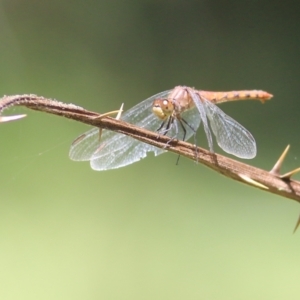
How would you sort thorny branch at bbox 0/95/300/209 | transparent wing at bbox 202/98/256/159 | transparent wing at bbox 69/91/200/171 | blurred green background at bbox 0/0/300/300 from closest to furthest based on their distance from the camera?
thorny branch at bbox 0/95/300/209 < transparent wing at bbox 69/91/200/171 < transparent wing at bbox 202/98/256/159 < blurred green background at bbox 0/0/300/300

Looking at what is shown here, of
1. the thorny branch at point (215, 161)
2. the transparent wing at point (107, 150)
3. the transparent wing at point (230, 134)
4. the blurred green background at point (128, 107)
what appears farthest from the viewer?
the blurred green background at point (128, 107)

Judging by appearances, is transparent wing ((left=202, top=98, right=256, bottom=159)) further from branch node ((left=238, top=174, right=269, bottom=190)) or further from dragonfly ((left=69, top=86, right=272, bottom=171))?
branch node ((left=238, top=174, right=269, bottom=190))

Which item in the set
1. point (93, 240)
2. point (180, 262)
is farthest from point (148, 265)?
point (93, 240)

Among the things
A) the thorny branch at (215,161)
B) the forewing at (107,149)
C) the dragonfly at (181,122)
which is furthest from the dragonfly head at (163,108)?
the thorny branch at (215,161)

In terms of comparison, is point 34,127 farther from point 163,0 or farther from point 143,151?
point 143,151

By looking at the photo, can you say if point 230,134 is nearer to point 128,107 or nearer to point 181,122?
point 181,122

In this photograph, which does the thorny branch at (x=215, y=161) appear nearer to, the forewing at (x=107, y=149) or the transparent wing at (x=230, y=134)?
the forewing at (x=107, y=149)

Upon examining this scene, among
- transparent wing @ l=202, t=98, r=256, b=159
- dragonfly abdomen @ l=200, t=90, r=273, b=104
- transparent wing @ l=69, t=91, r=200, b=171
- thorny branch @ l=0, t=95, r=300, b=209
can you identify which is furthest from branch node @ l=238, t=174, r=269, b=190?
dragonfly abdomen @ l=200, t=90, r=273, b=104
